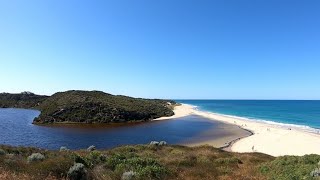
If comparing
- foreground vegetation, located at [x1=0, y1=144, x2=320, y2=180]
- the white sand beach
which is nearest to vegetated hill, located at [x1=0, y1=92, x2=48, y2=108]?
the white sand beach

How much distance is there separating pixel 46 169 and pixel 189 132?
170ft

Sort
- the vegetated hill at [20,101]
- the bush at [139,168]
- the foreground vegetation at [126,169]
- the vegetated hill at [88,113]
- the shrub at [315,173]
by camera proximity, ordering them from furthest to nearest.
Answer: the vegetated hill at [20,101], the vegetated hill at [88,113], the bush at [139,168], the shrub at [315,173], the foreground vegetation at [126,169]

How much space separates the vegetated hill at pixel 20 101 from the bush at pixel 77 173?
138m

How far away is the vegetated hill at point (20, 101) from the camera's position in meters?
145

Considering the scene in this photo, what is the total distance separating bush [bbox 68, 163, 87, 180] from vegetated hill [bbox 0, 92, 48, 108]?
454 feet

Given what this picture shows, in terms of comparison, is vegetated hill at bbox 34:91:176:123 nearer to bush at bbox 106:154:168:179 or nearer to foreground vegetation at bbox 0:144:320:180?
foreground vegetation at bbox 0:144:320:180

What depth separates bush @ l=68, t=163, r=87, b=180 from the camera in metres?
12.4

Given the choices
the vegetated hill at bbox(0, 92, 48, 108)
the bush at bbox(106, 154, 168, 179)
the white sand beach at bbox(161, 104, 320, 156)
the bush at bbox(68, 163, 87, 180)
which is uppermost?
the vegetated hill at bbox(0, 92, 48, 108)

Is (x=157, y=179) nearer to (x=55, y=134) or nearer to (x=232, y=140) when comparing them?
(x=232, y=140)

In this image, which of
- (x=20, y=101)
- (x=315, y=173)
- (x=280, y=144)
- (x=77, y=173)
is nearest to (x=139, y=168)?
(x=77, y=173)

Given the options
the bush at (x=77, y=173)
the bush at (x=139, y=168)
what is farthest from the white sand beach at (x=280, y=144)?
the bush at (x=77, y=173)

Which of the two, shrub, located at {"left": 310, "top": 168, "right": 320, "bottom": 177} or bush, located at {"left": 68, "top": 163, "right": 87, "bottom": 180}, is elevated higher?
bush, located at {"left": 68, "top": 163, "right": 87, "bottom": 180}

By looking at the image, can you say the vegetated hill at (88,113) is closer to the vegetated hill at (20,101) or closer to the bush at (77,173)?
the vegetated hill at (20,101)

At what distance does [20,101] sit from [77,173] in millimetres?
158567
